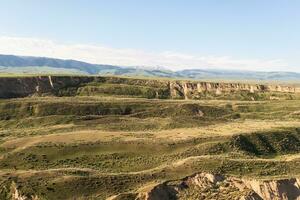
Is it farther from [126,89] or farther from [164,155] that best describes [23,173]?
[126,89]

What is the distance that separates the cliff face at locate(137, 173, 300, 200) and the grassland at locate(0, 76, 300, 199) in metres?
4.05

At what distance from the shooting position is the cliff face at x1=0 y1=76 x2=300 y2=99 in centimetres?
15825

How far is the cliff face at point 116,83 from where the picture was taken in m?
158

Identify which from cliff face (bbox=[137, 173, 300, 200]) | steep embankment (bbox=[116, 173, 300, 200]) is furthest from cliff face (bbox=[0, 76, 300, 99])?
cliff face (bbox=[137, 173, 300, 200])

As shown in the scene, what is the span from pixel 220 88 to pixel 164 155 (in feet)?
352

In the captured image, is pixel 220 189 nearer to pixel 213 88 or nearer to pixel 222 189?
pixel 222 189

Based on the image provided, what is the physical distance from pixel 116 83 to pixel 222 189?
120576 millimetres

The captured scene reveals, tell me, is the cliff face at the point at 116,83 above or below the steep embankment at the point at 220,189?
above

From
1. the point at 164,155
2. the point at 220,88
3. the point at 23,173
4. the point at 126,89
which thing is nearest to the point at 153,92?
the point at 126,89

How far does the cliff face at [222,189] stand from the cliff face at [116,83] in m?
104

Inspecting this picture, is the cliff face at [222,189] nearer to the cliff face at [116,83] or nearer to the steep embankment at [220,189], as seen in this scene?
the steep embankment at [220,189]

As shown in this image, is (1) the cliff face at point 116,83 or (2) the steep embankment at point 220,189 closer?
(2) the steep embankment at point 220,189

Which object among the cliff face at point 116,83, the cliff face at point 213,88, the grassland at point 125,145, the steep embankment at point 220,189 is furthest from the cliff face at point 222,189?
the cliff face at point 213,88

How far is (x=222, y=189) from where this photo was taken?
197ft
